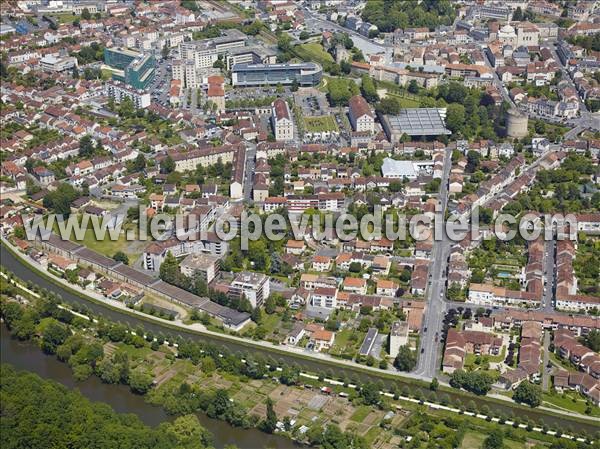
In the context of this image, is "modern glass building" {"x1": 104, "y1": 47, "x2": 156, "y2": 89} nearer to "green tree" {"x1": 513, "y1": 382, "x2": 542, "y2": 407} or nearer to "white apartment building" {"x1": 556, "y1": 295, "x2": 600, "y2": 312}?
"white apartment building" {"x1": 556, "y1": 295, "x2": 600, "y2": 312}

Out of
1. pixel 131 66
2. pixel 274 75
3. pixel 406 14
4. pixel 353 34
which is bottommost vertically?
pixel 274 75

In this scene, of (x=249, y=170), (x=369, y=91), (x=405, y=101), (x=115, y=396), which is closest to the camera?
(x=115, y=396)

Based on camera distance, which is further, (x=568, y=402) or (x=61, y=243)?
(x=61, y=243)

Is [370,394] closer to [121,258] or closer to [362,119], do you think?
[121,258]

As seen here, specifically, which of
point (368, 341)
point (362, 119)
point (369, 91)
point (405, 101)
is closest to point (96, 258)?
point (368, 341)

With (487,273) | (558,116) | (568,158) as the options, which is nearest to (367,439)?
(487,273)

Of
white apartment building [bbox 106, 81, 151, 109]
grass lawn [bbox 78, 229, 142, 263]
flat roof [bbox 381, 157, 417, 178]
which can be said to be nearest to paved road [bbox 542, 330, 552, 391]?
flat roof [bbox 381, 157, 417, 178]

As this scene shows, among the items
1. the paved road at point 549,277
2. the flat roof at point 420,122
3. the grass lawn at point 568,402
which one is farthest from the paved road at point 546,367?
the flat roof at point 420,122

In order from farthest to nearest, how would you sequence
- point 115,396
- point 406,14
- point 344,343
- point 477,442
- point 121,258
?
1. point 406,14
2. point 121,258
3. point 344,343
4. point 115,396
5. point 477,442
